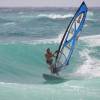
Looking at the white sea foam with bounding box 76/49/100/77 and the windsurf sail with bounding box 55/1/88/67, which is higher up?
the windsurf sail with bounding box 55/1/88/67

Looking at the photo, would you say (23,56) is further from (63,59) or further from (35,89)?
(35,89)

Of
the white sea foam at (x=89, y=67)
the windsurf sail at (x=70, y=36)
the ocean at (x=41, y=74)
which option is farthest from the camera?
the white sea foam at (x=89, y=67)

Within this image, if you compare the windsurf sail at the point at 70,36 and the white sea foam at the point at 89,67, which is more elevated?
the windsurf sail at the point at 70,36

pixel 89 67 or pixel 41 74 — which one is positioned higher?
pixel 41 74

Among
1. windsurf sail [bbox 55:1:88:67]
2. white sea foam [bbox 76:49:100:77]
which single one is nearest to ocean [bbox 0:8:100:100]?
white sea foam [bbox 76:49:100:77]

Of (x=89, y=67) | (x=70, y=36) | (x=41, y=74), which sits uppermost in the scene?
(x=70, y=36)

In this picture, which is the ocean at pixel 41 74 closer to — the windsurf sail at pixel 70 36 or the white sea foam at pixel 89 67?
the white sea foam at pixel 89 67

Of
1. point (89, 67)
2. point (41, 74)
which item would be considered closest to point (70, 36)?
point (41, 74)

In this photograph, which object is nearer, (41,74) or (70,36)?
(70,36)

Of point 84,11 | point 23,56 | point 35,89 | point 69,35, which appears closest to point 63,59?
point 69,35

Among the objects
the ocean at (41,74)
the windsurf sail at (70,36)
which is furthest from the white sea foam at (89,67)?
the windsurf sail at (70,36)

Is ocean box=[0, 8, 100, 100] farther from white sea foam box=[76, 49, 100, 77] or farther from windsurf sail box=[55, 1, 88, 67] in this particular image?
windsurf sail box=[55, 1, 88, 67]

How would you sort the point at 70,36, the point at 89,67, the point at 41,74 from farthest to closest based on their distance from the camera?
the point at 89,67 → the point at 41,74 → the point at 70,36

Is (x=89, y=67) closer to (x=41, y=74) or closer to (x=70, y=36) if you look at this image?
(x=41, y=74)
